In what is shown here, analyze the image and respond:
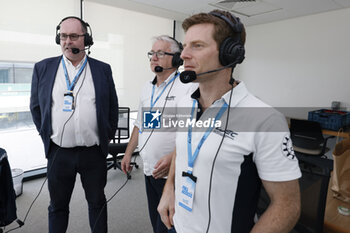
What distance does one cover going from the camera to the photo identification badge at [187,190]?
92 centimetres

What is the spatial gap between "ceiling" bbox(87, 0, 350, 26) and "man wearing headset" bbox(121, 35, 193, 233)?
2.36m

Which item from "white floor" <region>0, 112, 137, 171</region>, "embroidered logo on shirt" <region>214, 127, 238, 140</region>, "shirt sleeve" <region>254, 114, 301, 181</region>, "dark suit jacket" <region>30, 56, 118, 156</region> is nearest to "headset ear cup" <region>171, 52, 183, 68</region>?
"dark suit jacket" <region>30, 56, 118, 156</region>

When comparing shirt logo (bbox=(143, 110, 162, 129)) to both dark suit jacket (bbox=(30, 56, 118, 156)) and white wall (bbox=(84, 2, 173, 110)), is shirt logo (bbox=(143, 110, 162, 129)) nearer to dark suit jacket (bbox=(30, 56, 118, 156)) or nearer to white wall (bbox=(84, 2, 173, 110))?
dark suit jacket (bbox=(30, 56, 118, 156))

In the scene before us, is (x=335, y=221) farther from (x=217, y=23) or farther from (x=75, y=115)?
(x=75, y=115)

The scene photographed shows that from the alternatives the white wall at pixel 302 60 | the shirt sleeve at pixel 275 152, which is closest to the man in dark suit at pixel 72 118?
the shirt sleeve at pixel 275 152

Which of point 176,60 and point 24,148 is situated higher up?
point 176,60

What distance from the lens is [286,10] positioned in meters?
4.01

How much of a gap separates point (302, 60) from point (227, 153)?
14.4 feet

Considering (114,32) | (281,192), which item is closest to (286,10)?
(114,32)

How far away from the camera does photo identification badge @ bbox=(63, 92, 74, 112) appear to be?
1.62 metres

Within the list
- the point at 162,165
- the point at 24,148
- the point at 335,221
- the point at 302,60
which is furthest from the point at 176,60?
the point at 24,148

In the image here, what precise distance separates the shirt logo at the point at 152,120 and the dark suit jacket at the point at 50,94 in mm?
311

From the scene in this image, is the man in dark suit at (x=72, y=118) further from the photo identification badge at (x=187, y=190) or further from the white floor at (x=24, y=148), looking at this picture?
the white floor at (x=24, y=148)

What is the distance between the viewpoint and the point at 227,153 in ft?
2.77
